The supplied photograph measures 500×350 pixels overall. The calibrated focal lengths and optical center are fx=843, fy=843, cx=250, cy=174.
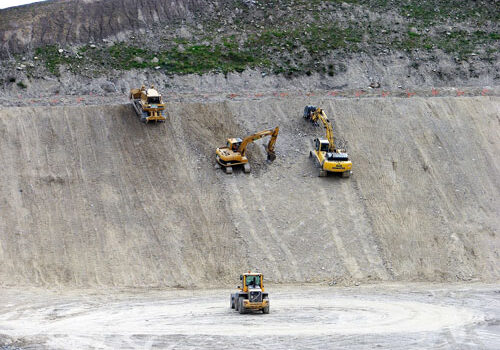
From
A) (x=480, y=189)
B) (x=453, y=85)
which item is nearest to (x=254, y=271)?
(x=480, y=189)

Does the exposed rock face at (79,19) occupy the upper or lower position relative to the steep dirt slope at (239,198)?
upper

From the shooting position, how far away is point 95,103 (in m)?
43.0

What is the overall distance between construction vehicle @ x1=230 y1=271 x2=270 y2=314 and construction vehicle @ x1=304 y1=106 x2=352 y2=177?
33.7 feet

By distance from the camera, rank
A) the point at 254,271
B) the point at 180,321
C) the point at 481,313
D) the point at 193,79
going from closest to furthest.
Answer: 1. the point at 180,321
2. the point at 481,313
3. the point at 254,271
4. the point at 193,79

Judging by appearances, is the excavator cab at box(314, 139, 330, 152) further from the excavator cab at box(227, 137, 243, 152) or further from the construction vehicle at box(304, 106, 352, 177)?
the excavator cab at box(227, 137, 243, 152)

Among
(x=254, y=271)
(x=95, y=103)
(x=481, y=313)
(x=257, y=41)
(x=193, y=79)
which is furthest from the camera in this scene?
(x=257, y=41)

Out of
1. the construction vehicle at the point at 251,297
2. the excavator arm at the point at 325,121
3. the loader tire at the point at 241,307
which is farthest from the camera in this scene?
the excavator arm at the point at 325,121

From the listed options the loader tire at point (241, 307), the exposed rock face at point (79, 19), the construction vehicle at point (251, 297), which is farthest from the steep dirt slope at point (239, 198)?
the exposed rock face at point (79, 19)

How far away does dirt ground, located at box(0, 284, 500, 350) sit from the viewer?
26.9 meters

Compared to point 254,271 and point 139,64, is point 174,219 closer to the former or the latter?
point 254,271

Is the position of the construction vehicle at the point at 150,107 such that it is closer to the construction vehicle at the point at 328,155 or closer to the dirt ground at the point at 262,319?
the construction vehicle at the point at 328,155

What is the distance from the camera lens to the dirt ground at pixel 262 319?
2691 centimetres

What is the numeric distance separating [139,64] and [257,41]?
7.53 metres

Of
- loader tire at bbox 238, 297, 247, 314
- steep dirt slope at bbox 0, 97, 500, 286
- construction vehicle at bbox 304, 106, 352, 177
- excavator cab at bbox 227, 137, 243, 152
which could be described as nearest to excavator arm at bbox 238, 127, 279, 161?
excavator cab at bbox 227, 137, 243, 152
